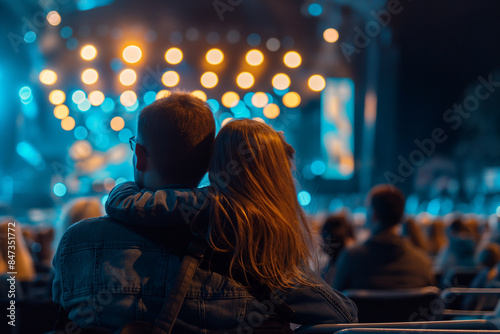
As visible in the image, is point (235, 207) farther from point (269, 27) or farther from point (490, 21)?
point (490, 21)

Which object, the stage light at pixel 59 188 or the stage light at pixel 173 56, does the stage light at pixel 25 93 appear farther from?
the stage light at pixel 173 56

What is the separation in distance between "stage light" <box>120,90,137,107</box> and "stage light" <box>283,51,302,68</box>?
2621mm

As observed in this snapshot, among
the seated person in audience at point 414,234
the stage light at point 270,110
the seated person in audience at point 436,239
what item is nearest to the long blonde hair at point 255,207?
the seated person in audience at point 414,234

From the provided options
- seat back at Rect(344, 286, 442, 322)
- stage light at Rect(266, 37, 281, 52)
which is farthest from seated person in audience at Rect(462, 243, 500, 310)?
stage light at Rect(266, 37, 281, 52)

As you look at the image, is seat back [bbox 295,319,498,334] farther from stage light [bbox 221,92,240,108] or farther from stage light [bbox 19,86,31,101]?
stage light [bbox 19,86,31,101]

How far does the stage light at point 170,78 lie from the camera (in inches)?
339

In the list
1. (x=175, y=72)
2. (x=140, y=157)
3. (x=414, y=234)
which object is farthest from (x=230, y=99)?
(x=140, y=157)

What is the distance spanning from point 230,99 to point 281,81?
3.05ft

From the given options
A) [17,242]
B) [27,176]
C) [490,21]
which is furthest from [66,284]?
[490,21]

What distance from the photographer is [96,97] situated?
8.83 m

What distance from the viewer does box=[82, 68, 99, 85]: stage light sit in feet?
28.3

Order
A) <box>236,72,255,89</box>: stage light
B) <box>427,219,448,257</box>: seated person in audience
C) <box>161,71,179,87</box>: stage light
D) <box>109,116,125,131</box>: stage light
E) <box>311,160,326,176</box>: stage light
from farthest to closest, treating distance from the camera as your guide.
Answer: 1. <box>311,160,326,176</box>: stage light
2. <box>109,116,125,131</box>: stage light
3. <box>236,72,255,89</box>: stage light
4. <box>161,71,179,87</box>: stage light
5. <box>427,219,448,257</box>: seated person in audience

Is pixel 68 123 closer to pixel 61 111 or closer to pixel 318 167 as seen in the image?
pixel 61 111

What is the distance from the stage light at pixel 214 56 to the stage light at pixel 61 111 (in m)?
2.60
